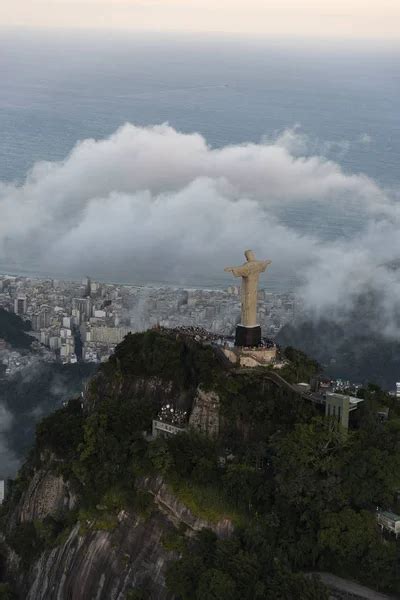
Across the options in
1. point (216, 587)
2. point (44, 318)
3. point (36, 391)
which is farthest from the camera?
point (44, 318)

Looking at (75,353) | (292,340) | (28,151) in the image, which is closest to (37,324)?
(75,353)

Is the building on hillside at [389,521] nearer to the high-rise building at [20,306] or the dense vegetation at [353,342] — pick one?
the dense vegetation at [353,342]

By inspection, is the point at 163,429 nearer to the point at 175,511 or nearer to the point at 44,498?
the point at 175,511

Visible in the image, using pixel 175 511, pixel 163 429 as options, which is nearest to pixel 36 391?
pixel 163 429

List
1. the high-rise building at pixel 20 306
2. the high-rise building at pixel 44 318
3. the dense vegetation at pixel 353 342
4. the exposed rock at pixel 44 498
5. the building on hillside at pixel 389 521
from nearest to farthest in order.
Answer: the building on hillside at pixel 389 521, the exposed rock at pixel 44 498, the dense vegetation at pixel 353 342, the high-rise building at pixel 44 318, the high-rise building at pixel 20 306

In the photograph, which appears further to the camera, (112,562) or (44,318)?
(44,318)

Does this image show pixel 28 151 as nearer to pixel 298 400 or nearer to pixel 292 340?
pixel 292 340

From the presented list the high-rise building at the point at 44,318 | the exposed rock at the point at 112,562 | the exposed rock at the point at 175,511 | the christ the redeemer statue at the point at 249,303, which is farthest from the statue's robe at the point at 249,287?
the high-rise building at the point at 44,318

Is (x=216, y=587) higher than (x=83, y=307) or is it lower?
lower
